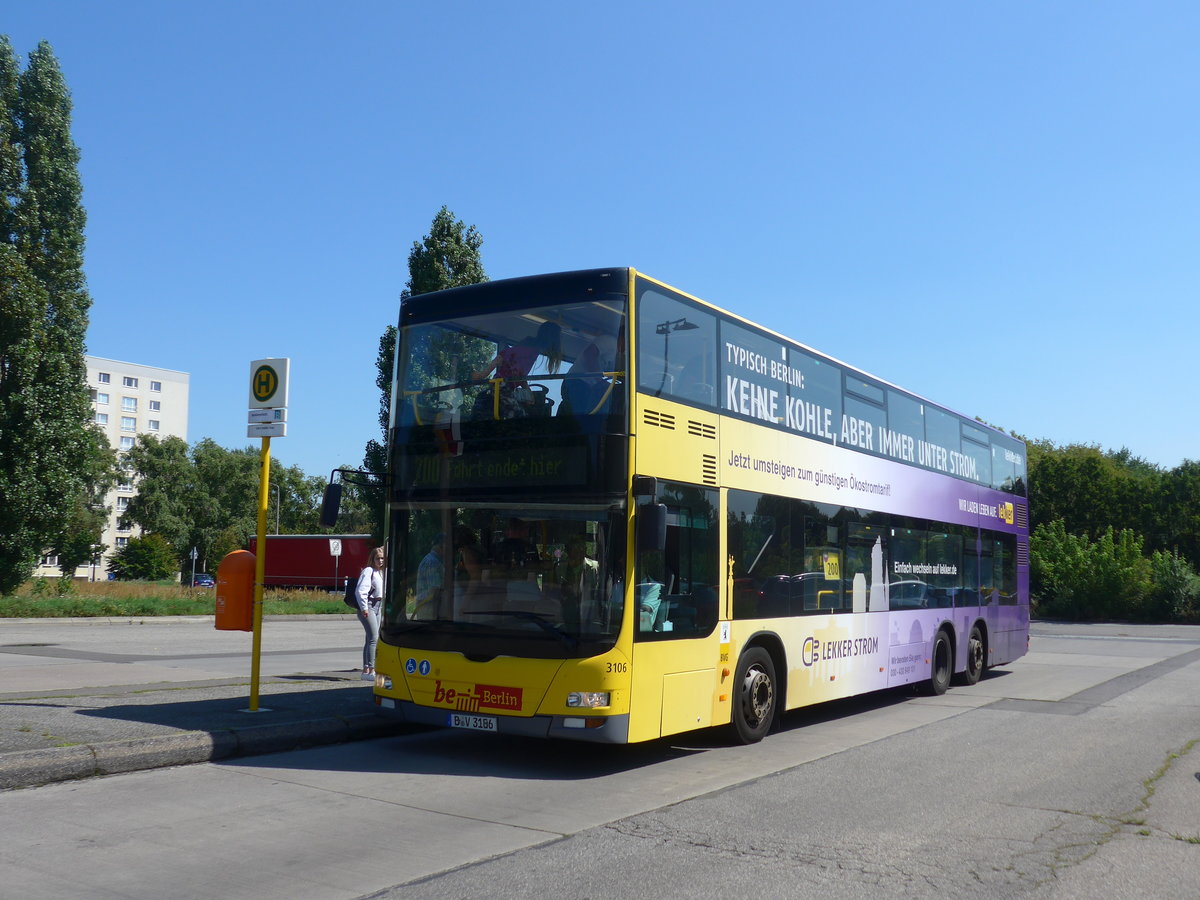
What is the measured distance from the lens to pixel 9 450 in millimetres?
29781

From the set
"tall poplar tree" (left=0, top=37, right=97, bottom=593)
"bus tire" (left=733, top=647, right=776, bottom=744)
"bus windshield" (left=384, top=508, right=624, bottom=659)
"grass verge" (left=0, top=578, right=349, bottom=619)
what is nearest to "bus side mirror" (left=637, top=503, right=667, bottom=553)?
"bus windshield" (left=384, top=508, right=624, bottom=659)

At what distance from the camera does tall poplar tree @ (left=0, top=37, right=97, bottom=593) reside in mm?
29719

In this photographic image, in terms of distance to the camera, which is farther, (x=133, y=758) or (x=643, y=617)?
(x=643, y=617)

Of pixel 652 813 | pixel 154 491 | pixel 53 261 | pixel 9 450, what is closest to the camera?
pixel 652 813

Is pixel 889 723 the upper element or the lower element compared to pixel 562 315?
lower

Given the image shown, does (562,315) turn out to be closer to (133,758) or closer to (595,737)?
(595,737)

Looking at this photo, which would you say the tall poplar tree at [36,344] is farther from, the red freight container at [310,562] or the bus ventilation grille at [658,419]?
the bus ventilation grille at [658,419]

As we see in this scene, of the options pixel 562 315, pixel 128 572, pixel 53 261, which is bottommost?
pixel 128 572

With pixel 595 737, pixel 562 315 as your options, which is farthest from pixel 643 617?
pixel 562 315

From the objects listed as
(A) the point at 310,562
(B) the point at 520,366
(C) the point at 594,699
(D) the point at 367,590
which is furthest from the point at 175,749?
(A) the point at 310,562

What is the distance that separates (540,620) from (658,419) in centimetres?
193

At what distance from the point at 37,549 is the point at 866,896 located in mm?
31069

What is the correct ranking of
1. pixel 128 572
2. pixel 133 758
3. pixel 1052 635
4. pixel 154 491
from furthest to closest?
1. pixel 154 491
2. pixel 128 572
3. pixel 1052 635
4. pixel 133 758

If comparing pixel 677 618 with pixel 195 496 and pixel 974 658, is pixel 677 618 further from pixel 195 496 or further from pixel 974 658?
pixel 195 496
